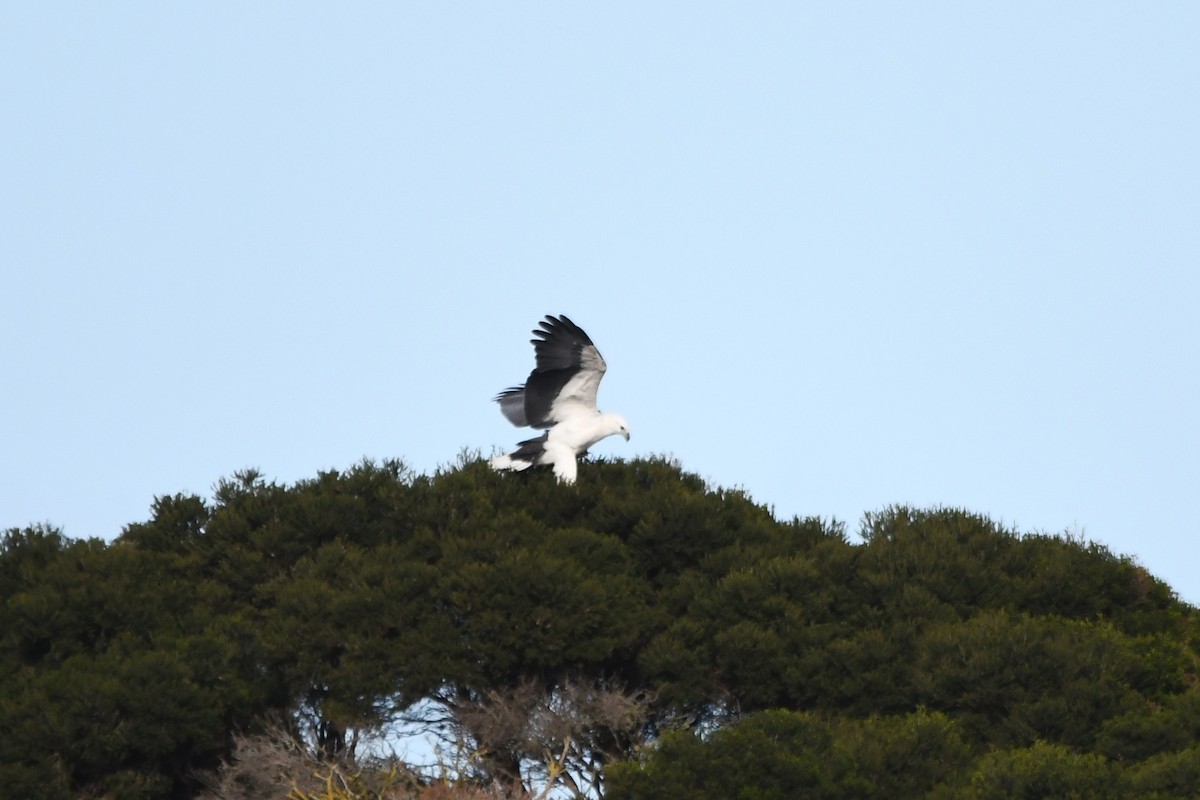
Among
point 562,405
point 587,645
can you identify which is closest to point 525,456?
point 562,405

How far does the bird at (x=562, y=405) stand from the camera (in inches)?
729

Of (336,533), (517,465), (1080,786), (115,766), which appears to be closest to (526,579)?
(517,465)

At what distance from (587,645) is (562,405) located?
242 centimetres

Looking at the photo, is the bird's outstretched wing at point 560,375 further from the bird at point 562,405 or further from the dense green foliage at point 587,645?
the dense green foliage at point 587,645

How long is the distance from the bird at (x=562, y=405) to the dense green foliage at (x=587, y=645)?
824 mm

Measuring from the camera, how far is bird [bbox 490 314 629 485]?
18.5 m

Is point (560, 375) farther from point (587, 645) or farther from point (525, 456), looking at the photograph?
point (587, 645)

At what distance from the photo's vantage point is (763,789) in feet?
50.7

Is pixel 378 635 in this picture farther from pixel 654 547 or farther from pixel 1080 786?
pixel 1080 786

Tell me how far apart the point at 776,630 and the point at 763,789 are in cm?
374

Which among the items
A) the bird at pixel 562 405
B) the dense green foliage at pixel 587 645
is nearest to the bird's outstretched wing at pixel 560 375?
the bird at pixel 562 405

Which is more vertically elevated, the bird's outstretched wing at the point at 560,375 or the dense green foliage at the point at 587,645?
the bird's outstretched wing at the point at 560,375

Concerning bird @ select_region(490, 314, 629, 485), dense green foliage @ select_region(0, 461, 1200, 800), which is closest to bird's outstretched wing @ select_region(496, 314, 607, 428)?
bird @ select_region(490, 314, 629, 485)

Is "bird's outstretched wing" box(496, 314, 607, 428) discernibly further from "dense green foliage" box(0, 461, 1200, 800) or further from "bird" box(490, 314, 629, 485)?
"dense green foliage" box(0, 461, 1200, 800)
